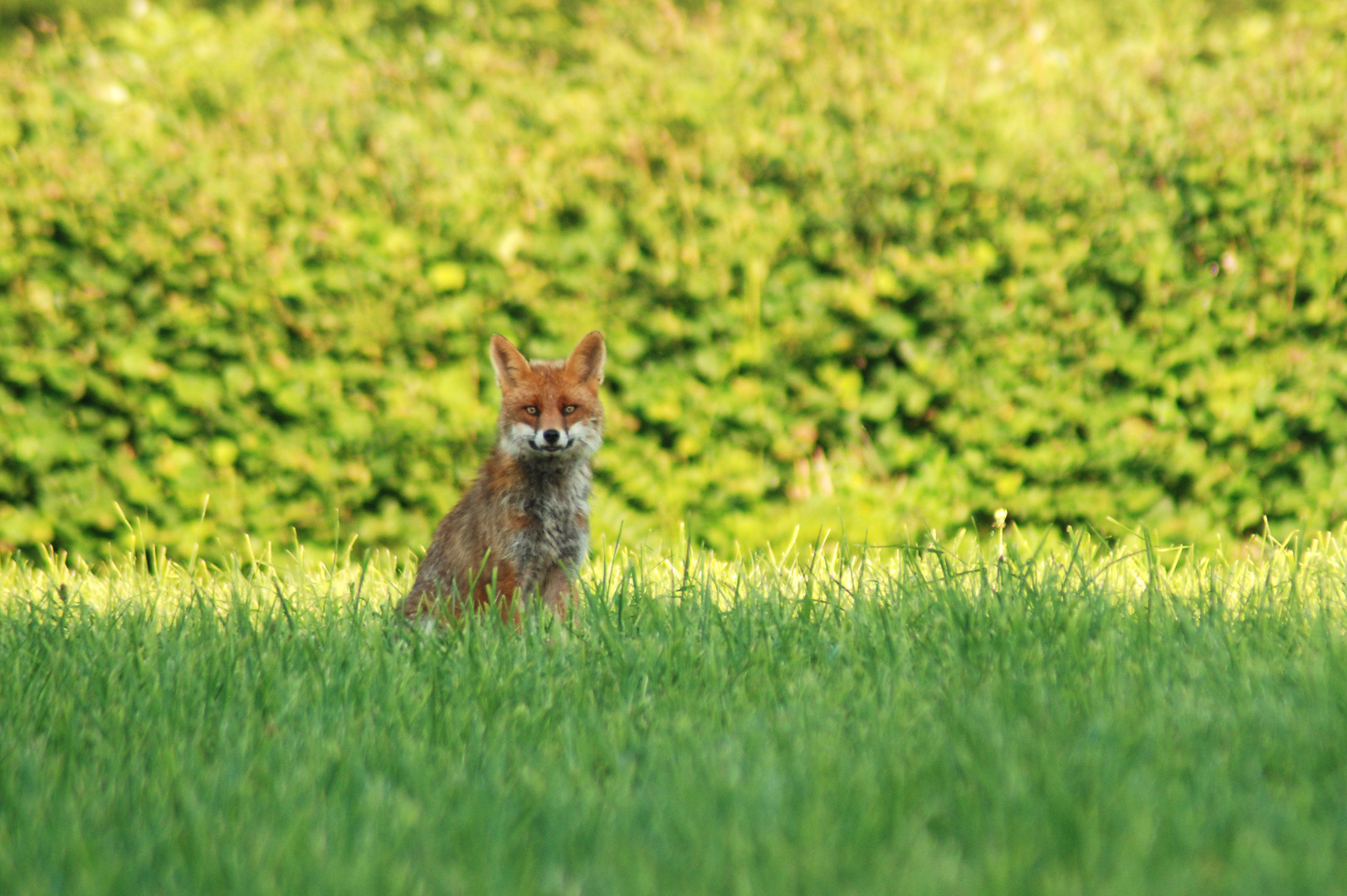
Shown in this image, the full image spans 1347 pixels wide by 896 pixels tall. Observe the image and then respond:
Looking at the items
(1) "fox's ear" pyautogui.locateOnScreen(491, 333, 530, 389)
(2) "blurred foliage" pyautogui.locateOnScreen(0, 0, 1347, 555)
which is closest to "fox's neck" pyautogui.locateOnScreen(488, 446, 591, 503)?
(1) "fox's ear" pyautogui.locateOnScreen(491, 333, 530, 389)

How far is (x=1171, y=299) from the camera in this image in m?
6.04

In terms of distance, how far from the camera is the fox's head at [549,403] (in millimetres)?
4184

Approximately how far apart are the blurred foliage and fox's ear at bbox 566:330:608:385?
4.49ft

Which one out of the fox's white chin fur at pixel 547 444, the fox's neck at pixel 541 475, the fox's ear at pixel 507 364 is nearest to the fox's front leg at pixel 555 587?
the fox's neck at pixel 541 475

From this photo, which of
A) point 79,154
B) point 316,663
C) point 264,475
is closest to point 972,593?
point 316,663

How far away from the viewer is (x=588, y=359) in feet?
→ 14.6

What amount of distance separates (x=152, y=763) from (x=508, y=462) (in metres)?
1.85

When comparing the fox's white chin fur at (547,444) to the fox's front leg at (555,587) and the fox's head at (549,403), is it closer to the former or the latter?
the fox's head at (549,403)

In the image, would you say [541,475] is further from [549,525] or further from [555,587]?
[555,587]

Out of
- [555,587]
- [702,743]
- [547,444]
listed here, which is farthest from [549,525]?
[702,743]

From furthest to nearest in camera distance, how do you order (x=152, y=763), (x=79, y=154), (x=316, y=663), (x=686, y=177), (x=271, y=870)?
(x=686, y=177) < (x=79, y=154) < (x=316, y=663) < (x=152, y=763) < (x=271, y=870)

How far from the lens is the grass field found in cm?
219

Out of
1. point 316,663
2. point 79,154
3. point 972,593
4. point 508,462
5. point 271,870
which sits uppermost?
point 79,154

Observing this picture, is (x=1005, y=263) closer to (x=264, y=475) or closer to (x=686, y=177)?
(x=686, y=177)
